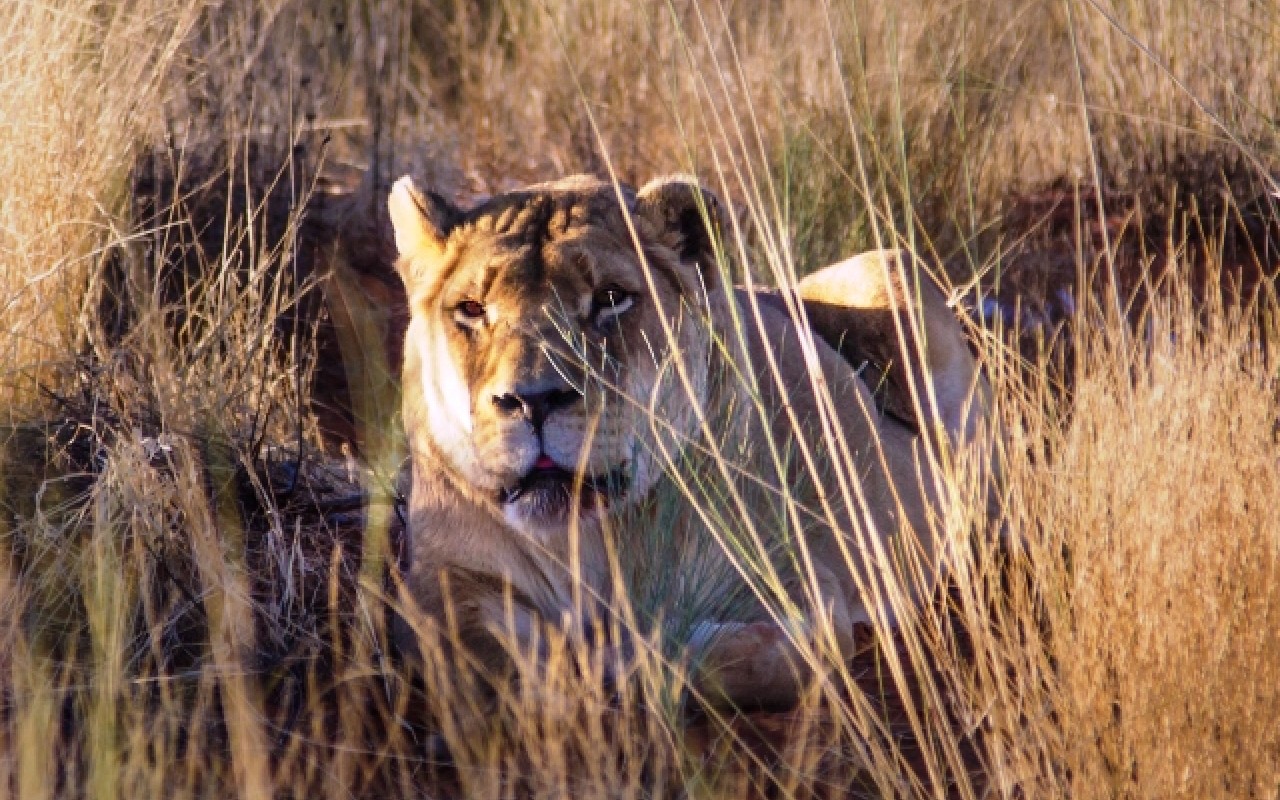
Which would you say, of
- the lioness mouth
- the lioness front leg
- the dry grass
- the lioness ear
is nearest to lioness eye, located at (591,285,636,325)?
the lioness ear

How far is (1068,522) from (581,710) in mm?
971

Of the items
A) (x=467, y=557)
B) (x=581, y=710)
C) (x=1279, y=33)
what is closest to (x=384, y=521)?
(x=467, y=557)

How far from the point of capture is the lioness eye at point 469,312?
3564 mm

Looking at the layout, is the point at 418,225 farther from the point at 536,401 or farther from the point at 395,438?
the point at 395,438

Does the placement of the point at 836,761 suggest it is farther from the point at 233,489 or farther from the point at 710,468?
the point at 233,489

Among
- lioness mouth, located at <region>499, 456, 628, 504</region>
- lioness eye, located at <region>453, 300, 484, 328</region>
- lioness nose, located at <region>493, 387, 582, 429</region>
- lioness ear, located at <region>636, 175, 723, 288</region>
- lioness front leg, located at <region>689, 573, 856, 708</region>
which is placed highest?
lioness ear, located at <region>636, 175, 723, 288</region>

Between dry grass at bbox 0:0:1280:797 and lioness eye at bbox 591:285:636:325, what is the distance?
0.52 m

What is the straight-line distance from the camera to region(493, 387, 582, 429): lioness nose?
327cm

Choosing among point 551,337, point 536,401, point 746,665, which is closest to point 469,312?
point 551,337

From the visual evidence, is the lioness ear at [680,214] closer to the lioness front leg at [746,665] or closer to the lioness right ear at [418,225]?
the lioness right ear at [418,225]

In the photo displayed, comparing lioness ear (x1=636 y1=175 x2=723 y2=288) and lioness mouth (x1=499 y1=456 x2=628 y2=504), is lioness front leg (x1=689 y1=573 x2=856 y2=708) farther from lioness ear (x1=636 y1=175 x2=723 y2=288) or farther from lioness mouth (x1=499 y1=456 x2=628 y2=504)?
lioness ear (x1=636 y1=175 x2=723 y2=288)

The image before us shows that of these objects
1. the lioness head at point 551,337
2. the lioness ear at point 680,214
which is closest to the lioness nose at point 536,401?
the lioness head at point 551,337

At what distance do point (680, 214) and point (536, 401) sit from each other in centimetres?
69

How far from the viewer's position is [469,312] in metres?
3.59
